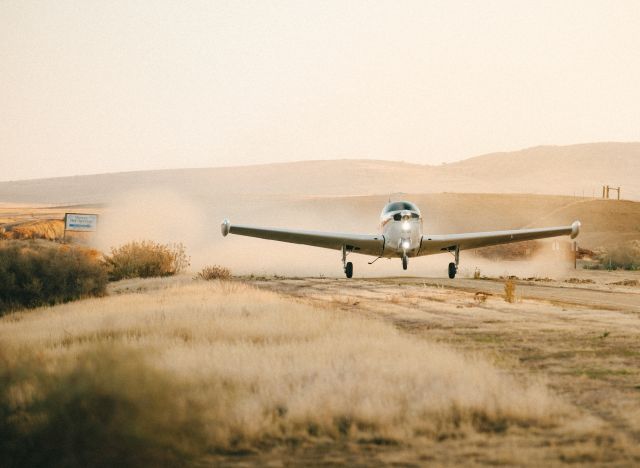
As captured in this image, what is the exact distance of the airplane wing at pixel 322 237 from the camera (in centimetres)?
3554

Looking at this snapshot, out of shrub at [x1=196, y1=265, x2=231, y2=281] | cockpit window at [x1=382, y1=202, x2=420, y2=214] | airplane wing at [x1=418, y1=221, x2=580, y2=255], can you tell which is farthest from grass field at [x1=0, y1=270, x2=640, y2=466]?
shrub at [x1=196, y1=265, x2=231, y2=281]

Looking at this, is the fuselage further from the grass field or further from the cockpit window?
the grass field

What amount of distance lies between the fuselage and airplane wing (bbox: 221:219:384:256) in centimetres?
73

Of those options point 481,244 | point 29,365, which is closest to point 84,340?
point 29,365

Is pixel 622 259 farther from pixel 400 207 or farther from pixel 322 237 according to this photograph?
pixel 400 207

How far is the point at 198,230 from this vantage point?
122875 millimetres

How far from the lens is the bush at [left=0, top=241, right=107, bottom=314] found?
30.9 m

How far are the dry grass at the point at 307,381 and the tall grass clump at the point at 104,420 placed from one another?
0.07 meters

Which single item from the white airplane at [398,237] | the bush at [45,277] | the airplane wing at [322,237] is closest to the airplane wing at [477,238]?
the white airplane at [398,237]

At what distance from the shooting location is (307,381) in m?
11.4

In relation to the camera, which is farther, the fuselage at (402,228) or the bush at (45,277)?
the fuselage at (402,228)

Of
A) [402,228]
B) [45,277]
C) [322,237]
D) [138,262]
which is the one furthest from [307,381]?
[138,262]

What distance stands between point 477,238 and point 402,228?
21.1 ft

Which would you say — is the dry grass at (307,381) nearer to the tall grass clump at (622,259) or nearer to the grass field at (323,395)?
the grass field at (323,395)
